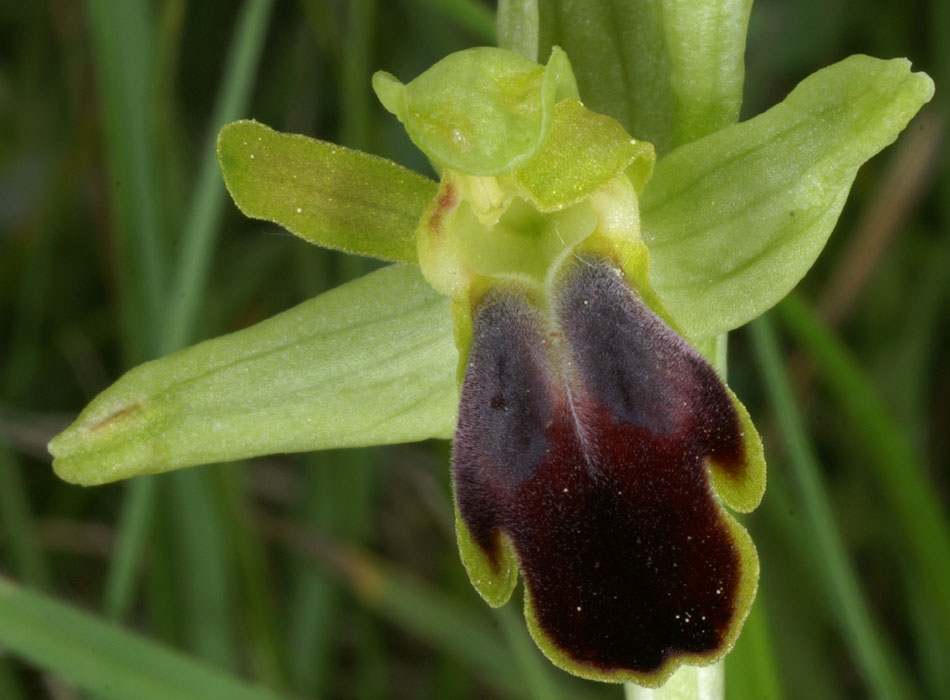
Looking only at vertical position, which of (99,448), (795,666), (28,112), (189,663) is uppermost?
(99,448)

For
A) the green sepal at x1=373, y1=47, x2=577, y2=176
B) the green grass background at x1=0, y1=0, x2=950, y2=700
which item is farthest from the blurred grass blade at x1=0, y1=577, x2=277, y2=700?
the green sepal at x1=373, y1=47, x2=577, y2=176

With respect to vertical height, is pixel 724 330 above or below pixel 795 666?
above

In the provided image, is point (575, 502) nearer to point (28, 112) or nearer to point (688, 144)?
point (688, 144)

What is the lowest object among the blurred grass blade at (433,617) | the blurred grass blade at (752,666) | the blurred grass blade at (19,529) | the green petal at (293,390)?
the blurred grass blade at (433,617)

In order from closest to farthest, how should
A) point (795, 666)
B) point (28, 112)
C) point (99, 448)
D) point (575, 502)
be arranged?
point (575, 502)
point (99, 448)
point (795, 666)
point (28, 112)

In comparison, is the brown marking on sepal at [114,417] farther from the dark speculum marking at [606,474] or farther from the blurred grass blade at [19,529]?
the blurred grass blade at [19,529]

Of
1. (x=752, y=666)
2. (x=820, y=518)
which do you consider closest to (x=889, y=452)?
(x=820, y=518)

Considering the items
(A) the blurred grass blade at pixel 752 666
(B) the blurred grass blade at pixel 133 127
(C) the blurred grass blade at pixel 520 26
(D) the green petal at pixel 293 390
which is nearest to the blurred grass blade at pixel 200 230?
(B) the blurred grass blade at pixel 133 127

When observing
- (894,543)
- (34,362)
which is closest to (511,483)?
(894,543)
